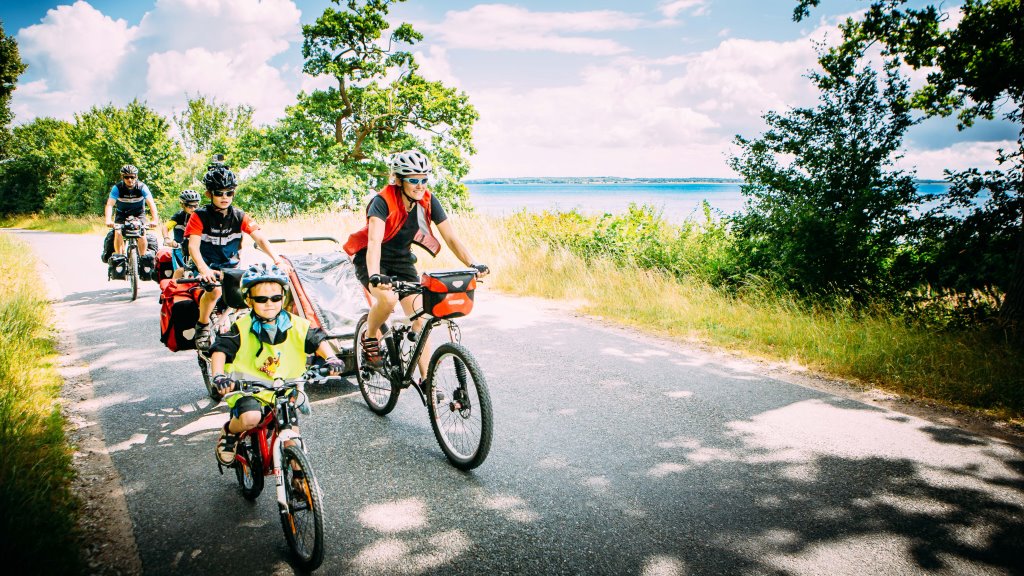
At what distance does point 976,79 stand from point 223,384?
30.4 ft

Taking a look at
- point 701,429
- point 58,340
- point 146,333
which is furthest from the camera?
point 146,333

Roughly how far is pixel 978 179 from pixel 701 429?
5.98m

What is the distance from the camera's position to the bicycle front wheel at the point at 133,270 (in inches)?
354

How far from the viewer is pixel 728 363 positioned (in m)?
6.05

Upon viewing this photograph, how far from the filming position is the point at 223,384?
8.62 feet

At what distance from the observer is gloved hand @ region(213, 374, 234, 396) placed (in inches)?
104

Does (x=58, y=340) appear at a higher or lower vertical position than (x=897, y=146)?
lower

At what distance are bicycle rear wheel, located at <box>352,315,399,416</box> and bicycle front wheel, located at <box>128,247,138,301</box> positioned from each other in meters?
6.47

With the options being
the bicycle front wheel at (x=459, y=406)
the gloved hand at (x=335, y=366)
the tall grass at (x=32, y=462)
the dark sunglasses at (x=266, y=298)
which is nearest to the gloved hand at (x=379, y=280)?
the bicycle front wheel at (x=459, y=406)

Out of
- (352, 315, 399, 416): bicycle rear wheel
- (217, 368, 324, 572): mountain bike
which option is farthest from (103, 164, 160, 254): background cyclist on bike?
(217, 368, 324, 572): mountain bike

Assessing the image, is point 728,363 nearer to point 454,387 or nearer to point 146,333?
point 454,387

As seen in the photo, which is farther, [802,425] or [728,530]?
[802,425]

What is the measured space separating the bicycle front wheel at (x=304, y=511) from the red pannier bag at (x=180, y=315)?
2698mm

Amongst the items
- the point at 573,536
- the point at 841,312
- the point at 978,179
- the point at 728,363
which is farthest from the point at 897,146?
the point at 573,536
